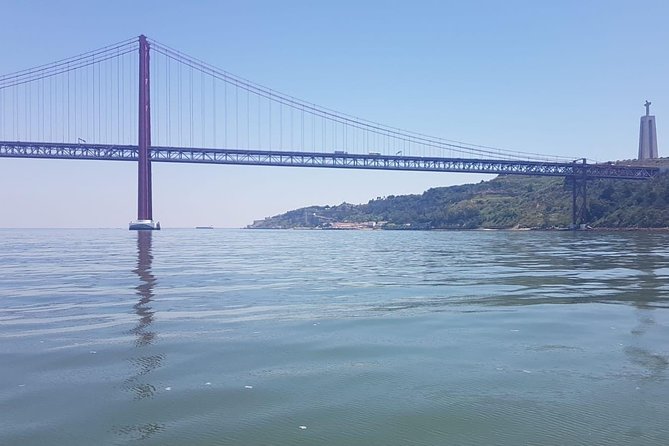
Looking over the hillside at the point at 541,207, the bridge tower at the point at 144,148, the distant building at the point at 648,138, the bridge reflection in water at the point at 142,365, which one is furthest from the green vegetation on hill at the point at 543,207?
the bridge reflection in water at the point at 142,365

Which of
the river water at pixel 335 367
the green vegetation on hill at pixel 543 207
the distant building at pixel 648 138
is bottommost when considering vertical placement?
the river water at pixel 335 367

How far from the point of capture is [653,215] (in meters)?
85.4

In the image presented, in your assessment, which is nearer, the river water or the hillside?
the river water

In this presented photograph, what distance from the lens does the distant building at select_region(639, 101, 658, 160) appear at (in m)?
147

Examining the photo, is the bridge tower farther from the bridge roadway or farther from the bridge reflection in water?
the bridge reflection in water

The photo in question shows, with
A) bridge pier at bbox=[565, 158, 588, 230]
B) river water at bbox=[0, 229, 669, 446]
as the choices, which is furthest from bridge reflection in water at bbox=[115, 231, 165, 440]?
bridge pier at bbox=[565, 158, 588, 230]

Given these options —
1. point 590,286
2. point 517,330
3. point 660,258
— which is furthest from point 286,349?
point 660,258

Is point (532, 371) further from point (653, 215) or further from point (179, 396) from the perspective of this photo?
point (653, 215)

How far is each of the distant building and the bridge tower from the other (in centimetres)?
12091

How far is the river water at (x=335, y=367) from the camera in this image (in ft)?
17.6

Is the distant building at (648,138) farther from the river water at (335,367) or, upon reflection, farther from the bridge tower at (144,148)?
the river water at (335,367)

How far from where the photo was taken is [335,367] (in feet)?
24.7

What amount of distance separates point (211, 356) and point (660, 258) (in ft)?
86.1

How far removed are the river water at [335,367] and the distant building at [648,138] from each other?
151 meters
